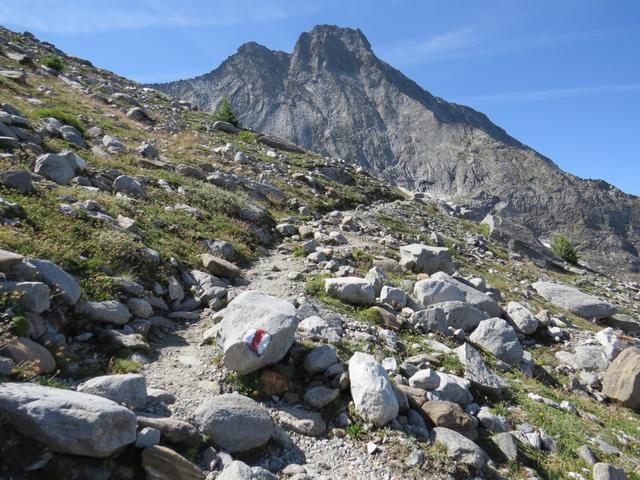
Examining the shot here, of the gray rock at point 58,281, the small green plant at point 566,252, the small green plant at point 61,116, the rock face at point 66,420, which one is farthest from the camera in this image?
the small green plant at point 566,252

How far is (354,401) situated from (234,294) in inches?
195

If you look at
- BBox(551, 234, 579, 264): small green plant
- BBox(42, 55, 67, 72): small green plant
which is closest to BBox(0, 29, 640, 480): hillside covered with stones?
BBox(551, 234, 579, 264): small green plant

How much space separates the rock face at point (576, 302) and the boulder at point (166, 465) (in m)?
20.6

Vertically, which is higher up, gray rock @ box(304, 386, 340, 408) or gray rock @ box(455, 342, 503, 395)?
gray rock @ box(455, 342, 503, 395)

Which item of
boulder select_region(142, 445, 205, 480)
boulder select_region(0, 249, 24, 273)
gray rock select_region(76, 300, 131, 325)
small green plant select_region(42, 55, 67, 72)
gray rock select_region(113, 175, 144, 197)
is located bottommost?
boulder select_region(142, 445, 205, 480)

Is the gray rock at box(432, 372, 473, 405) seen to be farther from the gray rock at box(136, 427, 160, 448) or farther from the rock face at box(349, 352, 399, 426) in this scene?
the gray rock at box(136, 427, 160, 448)

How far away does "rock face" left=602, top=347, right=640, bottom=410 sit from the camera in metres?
11.1

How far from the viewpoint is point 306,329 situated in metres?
10.1

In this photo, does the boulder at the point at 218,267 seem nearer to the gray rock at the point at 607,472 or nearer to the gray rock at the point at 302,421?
the gray rock at the point at 302,421

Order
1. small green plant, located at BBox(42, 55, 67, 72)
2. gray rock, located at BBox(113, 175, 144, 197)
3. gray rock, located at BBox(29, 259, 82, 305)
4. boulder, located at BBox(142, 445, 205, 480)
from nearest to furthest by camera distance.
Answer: boulder, located at BBox(142, 445, 205, 480)
gray rock, located at BBox(29, 259, 82, 305)
gray rock, located at BBox(113, 175, 144, 197)
small green plant, located at BBox(42, 55, 67, 72)

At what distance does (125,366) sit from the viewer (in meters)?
7.80

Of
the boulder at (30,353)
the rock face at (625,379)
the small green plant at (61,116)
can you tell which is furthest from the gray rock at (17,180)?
the rock face at (625,379)

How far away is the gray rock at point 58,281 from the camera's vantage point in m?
8.45

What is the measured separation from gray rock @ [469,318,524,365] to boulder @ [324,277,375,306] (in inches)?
125
